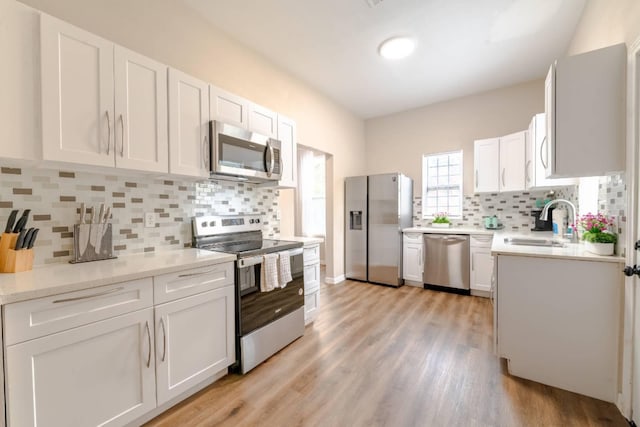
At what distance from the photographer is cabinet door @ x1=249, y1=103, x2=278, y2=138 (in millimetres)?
2437

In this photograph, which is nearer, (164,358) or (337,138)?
(164,358)

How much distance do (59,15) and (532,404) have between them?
12.4ft

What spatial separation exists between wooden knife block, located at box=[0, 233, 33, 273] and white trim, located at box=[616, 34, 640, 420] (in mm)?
3358

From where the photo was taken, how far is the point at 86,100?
4.76ft

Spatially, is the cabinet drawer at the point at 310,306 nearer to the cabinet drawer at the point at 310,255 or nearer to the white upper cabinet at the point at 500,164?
the cabinet drawer at the point at 310,255

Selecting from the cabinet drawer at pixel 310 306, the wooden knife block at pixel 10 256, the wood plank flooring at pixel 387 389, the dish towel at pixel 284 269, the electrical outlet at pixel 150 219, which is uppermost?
the electrical outlet at pixel 150 219

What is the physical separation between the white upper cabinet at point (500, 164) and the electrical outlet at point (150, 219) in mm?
4049

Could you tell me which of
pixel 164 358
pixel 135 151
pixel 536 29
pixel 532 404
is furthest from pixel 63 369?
pixel 536 29

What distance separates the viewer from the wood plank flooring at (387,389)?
1.52m

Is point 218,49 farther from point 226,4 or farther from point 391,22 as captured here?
point 391,22

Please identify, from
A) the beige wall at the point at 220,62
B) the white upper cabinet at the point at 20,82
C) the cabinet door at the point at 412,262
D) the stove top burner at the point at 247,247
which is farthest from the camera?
the cabinet door at the point at 412,262

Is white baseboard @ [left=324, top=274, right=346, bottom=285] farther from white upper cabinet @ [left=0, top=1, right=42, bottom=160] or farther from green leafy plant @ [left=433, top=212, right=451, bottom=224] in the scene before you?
white upper cabinet @ [left=0, top=1, right=42, bottom=160]

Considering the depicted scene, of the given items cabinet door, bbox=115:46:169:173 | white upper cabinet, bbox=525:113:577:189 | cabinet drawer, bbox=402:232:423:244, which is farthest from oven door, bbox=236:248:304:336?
white upper cabinet, bbox=525:113:577:189

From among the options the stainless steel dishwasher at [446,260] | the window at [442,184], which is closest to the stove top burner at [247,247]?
the stainless steel dishwasher at [446,260]
